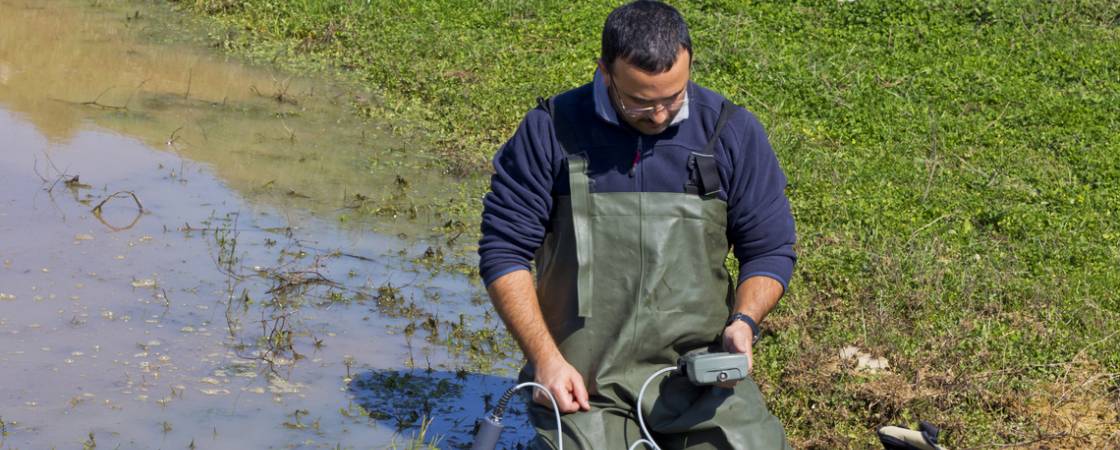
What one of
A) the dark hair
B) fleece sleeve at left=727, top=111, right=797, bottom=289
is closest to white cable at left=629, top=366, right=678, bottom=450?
fleece sleeve at left=727, top=111, right=797, bottom=289

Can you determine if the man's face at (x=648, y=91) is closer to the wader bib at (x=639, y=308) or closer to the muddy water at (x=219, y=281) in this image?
the wader bib at (x=639, y=308)

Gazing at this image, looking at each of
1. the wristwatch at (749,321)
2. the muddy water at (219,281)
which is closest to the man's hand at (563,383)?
the wristwatch at (749,321)

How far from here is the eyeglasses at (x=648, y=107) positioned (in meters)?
4.14

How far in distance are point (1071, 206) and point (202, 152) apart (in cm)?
511

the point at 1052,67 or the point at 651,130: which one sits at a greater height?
the point at 651,130

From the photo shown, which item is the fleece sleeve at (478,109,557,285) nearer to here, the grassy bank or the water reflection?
the grassy bank

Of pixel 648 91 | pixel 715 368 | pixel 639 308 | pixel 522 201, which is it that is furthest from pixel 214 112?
pixel 715 368

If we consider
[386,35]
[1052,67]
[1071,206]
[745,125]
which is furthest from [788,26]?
[745,125]

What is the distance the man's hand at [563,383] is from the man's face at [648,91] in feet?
2.40

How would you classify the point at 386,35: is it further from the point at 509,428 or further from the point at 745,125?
the point at 745,125

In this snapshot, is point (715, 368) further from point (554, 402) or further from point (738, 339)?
point (554, 402)

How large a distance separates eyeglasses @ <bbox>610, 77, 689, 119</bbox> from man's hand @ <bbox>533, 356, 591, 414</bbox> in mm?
735

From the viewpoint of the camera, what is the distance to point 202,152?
29.0 feet

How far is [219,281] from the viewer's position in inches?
266
